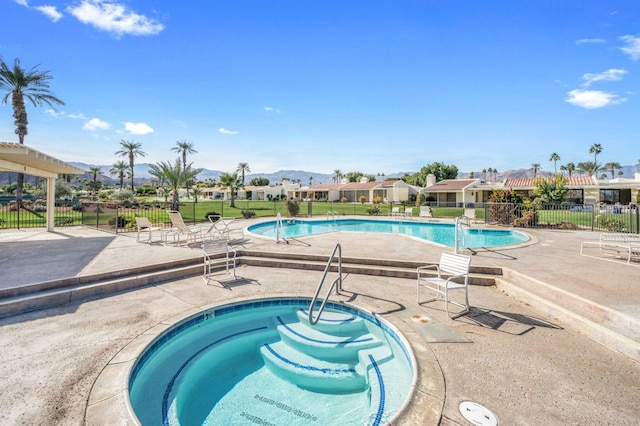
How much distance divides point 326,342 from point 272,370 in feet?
2.82

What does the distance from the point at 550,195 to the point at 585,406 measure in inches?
840

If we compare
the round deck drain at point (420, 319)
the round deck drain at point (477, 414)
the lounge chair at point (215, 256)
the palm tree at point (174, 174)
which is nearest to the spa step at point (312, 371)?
the round deck drain at point (420, 319)

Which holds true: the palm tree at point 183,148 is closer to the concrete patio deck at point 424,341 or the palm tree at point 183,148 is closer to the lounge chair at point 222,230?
the lounge chair at point 222,230

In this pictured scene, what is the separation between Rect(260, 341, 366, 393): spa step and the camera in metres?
3.62

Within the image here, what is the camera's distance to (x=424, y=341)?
3.73 meters

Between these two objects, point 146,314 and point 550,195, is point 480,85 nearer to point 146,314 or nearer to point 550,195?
point 550,195

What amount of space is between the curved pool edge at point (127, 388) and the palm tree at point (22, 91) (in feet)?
85.7

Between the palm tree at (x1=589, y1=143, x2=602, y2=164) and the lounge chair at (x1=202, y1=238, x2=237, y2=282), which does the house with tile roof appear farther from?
the palm tree at (x1=589, y1=143, x2=602, y2=164)

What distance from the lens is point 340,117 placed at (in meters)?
27.1

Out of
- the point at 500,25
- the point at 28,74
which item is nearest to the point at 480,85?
the point at 500,25

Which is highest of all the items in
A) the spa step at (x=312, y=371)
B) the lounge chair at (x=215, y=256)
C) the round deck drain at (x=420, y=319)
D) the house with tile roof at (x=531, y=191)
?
the house with tile roof at (x=531, y=191)

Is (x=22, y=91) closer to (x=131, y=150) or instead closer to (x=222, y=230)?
(x=222, y=230)

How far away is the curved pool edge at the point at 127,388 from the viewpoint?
7.98 ft

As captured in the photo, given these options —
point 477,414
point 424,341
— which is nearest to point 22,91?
point 424,341
